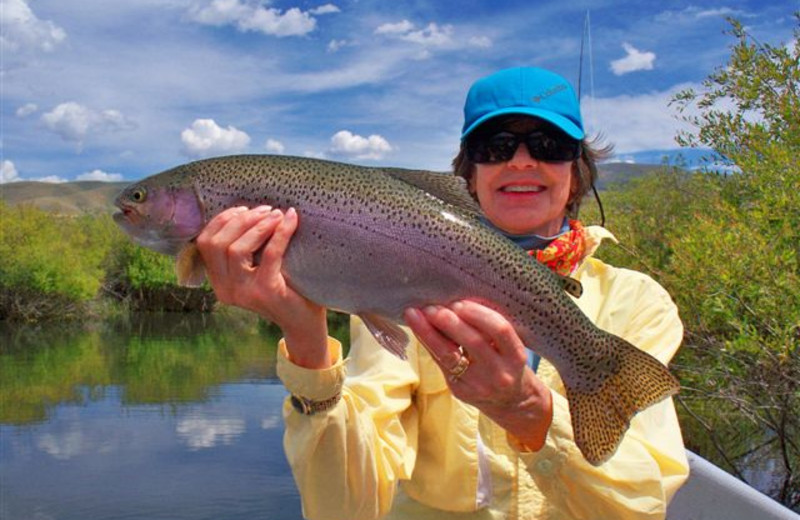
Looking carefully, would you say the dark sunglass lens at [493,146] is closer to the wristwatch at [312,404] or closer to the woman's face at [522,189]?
the woman's face at [522,189]

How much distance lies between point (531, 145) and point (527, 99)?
0.71 feet

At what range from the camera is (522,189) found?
12.0 ft

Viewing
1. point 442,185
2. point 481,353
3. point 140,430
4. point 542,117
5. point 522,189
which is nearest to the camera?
point 481,353

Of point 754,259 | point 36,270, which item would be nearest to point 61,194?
point 36,270

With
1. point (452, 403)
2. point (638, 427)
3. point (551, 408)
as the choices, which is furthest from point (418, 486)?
point (638, 427)

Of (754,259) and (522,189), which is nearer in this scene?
(522,189)

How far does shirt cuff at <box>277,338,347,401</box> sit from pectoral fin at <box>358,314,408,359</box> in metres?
0.16

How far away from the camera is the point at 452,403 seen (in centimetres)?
337

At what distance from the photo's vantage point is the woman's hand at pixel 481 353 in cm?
278

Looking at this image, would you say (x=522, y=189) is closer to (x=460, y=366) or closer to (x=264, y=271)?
(x=460, y=366)

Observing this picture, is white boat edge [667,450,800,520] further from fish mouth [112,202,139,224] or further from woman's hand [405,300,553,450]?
fish mouth [112,202,139,224]

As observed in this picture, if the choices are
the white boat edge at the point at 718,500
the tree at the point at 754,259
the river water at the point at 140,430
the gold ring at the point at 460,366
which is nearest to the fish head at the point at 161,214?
the gold ring at the point at 460,366

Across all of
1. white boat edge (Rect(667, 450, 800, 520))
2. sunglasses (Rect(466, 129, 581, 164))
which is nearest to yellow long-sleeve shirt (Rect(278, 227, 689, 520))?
sunglasses (Rect(466, 129, 581, 164))

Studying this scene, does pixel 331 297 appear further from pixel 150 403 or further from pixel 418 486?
pixel 150 403
